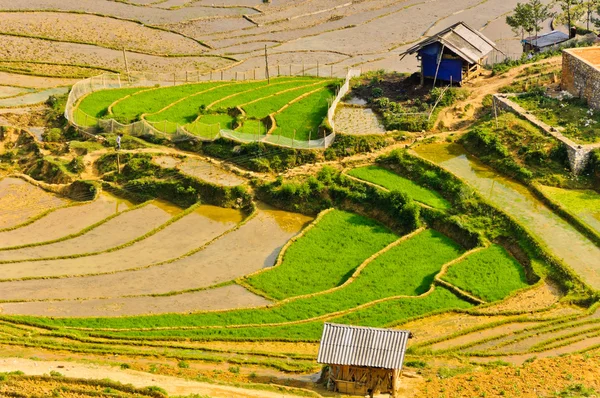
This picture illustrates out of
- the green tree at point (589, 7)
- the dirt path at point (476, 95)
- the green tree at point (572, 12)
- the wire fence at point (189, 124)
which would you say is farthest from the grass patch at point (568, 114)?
the green tree at point (589, 7)

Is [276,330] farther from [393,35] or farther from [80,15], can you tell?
[80,15]

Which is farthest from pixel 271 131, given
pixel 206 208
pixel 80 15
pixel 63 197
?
pixel 80 15

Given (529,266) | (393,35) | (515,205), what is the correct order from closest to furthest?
(529,266), (515,205), (393,35)

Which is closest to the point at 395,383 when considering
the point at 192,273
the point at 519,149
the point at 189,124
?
the point at 192,273

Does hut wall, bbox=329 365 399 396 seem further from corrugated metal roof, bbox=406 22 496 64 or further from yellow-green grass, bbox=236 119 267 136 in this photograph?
corrugated metal roof, bbox=406 22 496 64

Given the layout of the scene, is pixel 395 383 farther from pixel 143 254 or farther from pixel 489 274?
pixel 143 254
